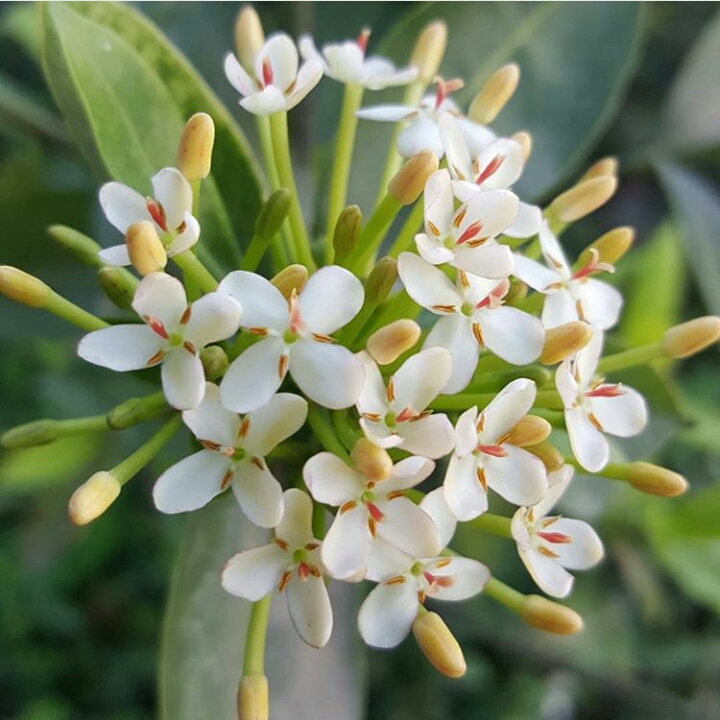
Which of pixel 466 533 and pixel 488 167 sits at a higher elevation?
pixel 488 167

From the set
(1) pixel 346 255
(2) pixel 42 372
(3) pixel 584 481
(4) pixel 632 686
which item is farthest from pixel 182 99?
(4) pixel 632 686

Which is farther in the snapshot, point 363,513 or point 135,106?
point 135,106

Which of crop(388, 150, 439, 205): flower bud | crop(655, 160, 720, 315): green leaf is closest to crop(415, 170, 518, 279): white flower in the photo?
crop(388, 150, 439, 205): flower bud

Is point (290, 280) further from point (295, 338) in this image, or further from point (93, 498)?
point (93, 498)

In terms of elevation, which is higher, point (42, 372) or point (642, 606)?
point (42, 372)

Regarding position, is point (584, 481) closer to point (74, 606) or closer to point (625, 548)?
point (625, 548)

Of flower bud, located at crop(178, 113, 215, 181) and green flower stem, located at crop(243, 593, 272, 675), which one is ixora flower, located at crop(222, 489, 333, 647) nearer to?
green flower stem, located at crop(243, 593, 272, 675)

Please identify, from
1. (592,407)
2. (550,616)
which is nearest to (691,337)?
(592,407)

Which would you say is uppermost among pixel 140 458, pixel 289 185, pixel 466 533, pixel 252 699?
pixel 289 185
